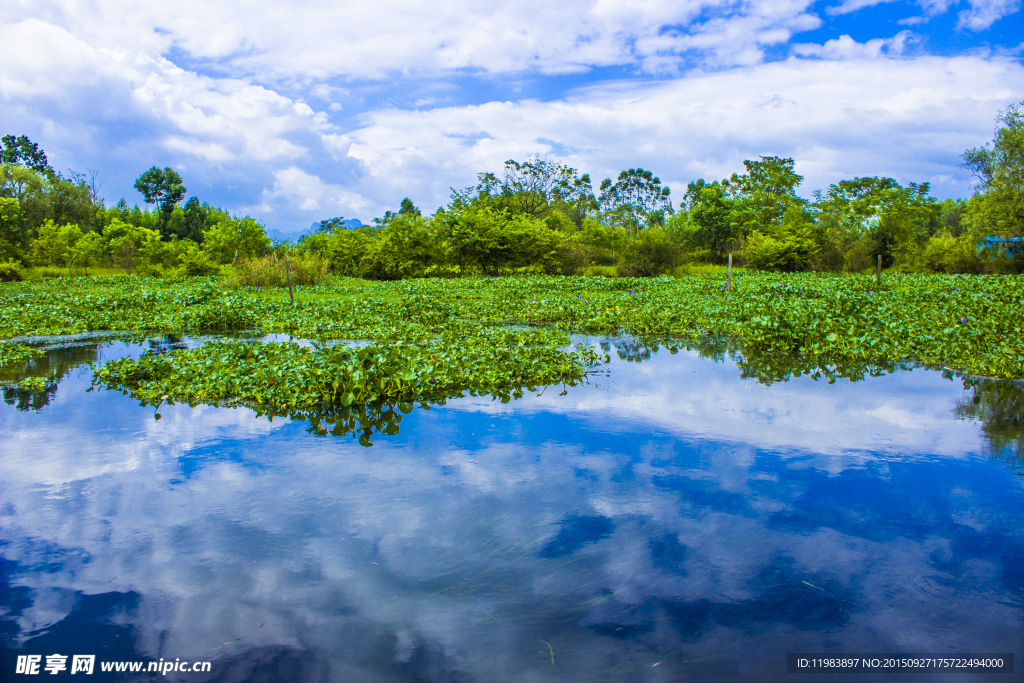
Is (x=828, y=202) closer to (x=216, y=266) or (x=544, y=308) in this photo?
(x=544, y=308)

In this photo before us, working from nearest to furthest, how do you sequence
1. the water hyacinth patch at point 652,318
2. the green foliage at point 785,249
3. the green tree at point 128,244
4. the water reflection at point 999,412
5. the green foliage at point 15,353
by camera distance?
the water reflection at point 999,412
the water hyacinth patch at point 652,318
the green foliage at point 15,353
the green foliage at point 785,249
the green tree at point 128,244

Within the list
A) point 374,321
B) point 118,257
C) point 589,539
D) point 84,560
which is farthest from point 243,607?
point 118,257

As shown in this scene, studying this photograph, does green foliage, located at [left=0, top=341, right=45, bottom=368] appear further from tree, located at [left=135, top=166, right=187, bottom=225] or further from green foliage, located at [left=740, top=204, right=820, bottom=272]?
tree, located at [left=135, top=166, right=187, bottom=225]

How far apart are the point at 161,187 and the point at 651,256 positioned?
58.6 m

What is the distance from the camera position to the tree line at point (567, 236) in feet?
112

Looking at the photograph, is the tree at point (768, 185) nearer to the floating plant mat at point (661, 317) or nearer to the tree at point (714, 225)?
the tree at point (714, 225)

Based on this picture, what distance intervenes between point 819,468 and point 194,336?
13.9m

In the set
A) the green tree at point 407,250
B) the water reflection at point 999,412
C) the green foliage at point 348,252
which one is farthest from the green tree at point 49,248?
the water reflection at point 999,412

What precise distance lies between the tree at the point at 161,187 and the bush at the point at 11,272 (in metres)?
33.8

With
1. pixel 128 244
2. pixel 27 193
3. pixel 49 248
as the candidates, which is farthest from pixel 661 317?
pixel 27 193

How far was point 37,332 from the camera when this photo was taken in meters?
15.1

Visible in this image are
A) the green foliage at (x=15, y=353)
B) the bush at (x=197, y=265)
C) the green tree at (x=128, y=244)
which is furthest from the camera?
the green tree at (x=128, y=244)

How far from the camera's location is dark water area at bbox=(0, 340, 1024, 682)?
352cm

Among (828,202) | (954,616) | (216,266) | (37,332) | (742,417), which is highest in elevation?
(828,202)
